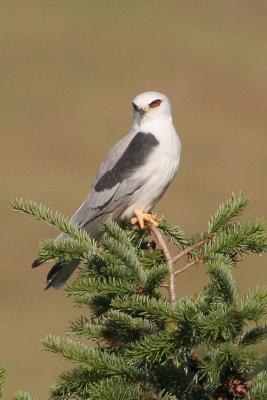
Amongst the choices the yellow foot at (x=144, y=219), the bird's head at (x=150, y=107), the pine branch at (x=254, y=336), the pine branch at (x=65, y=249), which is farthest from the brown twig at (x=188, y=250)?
the bird's head at (x=150, y=107)

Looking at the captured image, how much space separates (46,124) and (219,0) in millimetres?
14712

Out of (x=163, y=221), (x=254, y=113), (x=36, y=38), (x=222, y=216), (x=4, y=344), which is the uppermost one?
(x=36, y=38)

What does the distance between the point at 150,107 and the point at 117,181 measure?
0.55 metres

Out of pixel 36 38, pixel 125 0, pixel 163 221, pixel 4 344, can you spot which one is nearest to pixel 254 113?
pixel 36 38

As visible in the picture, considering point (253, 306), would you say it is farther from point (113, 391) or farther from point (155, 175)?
point (155, 175)

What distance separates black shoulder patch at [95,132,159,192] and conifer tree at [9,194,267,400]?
2494 mm

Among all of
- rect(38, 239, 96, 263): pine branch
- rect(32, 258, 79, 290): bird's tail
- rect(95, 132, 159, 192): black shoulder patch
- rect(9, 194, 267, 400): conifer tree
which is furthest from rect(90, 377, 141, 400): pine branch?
rect(95, 132, 159, 192): black shoulder patch

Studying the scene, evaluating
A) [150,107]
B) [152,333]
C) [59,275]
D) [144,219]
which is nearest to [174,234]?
[144,219]

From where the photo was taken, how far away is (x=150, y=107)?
21.1 ft

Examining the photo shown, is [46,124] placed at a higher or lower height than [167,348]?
higher

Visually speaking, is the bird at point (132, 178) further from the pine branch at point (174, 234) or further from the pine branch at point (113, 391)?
the pine branch at point (113, 391)

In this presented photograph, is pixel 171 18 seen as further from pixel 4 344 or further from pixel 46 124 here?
pixel 4 344

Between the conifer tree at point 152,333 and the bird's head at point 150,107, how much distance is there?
2900mm

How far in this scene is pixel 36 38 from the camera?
32.2m
